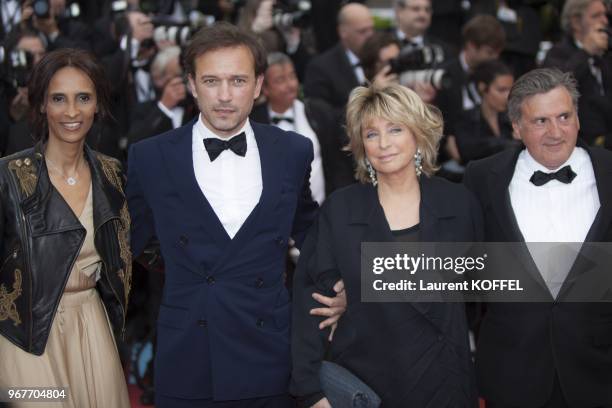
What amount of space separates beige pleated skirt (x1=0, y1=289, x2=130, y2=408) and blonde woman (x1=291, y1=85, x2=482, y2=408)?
2.29 feet

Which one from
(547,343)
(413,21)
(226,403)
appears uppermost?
(413,21)

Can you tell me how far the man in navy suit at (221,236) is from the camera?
10.8ft

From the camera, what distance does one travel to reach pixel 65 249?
10.9 ft

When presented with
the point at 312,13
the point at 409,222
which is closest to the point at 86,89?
the point at 409,222

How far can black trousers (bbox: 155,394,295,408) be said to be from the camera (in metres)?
3.32

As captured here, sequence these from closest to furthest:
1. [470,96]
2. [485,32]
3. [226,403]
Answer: [226,403] < [470,96] < [485,32]

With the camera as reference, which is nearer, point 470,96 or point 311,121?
point 311,121

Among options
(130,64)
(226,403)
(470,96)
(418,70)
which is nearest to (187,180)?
(226,403)

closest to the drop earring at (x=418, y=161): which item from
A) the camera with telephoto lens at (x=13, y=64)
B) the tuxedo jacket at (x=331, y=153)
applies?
the tuxedo jacket at (x=331, y=153)

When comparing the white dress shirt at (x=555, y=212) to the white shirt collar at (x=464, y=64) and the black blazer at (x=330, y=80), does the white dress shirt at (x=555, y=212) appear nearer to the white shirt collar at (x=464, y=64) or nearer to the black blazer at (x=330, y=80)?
the black blazer at (x=330, y=80)

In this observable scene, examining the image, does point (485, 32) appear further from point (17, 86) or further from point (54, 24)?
point (17, 86)

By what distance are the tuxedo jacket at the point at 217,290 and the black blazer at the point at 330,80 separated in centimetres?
319

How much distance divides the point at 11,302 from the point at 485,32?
4628 mm

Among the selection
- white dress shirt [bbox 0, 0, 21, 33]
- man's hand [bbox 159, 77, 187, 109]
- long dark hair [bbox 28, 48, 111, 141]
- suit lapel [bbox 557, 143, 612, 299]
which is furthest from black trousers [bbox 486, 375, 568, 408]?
white dress shirt [bbox 0, 0, 21, 33]
